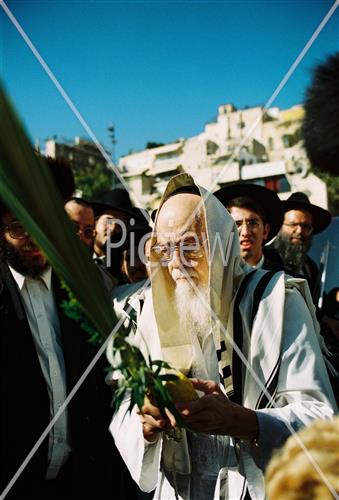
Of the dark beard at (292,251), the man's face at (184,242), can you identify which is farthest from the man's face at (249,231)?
the man's face at (184,242)

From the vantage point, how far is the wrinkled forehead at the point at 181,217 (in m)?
3.03

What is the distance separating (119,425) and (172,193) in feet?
4.38

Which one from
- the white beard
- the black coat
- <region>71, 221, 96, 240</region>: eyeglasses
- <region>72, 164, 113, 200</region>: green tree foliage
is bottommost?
the black coat

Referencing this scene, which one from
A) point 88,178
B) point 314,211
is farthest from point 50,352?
point 88,178

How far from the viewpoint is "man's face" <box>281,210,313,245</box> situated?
575 cm

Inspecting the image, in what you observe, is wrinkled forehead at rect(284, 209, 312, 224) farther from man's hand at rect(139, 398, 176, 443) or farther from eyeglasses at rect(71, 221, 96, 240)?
man's hand at rect(139, 398, 176, 443)

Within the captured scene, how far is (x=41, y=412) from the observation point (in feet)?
9.91

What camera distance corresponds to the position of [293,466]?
59.4 inches

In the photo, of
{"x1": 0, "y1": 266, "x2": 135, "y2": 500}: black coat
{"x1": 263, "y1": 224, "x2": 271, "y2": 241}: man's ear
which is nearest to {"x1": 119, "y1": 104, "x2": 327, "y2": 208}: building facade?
{"x1": 263, "y1": 224, "x2": 271, "y2": 241}: man's ear

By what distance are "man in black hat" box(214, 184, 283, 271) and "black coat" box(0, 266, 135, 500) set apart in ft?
5.70

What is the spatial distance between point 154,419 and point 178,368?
49 centimetres

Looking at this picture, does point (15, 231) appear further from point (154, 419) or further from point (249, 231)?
point (249, 231)

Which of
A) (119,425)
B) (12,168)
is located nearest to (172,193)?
(119,425)

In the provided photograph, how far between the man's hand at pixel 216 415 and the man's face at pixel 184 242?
78 centimetres
